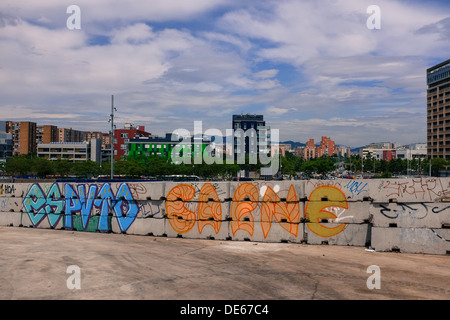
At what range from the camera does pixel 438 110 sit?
134 m

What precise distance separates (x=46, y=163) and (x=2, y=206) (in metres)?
79.7

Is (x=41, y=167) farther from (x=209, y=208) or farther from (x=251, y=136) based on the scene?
(x=251, y=136)

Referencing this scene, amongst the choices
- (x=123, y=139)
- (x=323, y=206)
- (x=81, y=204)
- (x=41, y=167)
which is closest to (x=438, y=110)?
(x=123, y=139)

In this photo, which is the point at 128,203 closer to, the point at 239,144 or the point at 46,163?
the point at 46,163

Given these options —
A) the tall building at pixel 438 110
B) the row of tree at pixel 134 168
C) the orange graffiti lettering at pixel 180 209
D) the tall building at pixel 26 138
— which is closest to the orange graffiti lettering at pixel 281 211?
the orange graffiti lettering at pixel 180 209

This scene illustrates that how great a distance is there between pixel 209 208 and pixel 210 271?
15.6 ft

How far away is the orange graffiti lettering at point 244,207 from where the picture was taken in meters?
12.9

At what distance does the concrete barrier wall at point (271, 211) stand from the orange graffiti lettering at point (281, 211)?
3cm

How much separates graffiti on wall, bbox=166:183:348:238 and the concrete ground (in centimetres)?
71

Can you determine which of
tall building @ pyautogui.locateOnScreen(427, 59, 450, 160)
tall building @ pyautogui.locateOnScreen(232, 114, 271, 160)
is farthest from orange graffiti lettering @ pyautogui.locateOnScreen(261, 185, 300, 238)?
tall building @ pyautogui.locateOnScreen(232, 114, 271, 160)

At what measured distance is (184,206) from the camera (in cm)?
1376

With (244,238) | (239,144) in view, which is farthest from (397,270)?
(239,144)

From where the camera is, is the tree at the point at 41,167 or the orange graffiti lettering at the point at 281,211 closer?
the orange graffiti lettering at the point at 281,211

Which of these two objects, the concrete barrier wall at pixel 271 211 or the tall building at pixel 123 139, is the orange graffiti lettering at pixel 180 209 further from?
the tall building at pixel 123 139
